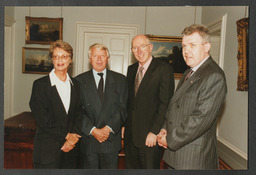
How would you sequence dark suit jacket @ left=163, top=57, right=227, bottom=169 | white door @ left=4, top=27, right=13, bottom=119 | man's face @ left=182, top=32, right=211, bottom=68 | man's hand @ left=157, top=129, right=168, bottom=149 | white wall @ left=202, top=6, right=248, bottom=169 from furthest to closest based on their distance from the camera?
1. white door @ left=4, top=27, right=13, bottom=119
2. white wall @ left=202, top=6, right=248, bottom=169
3. man's hand @ left=157, top=129, right=168, bottom=149
4. man's face @ left=182, top=32, right=211, bottom=68
5. dark suit jacket @ left=163, top=57, right=227, bottom=169

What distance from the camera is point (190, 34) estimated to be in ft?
6.88

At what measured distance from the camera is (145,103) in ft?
7.30

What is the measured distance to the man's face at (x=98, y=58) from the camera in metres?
2.26

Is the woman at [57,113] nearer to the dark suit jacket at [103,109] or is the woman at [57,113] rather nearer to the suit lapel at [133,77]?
the dark suit jacket at [103,109]

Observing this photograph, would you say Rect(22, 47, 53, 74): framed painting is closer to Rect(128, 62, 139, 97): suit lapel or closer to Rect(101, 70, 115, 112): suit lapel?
Rect(101, 70, 115, 112): suit lapel

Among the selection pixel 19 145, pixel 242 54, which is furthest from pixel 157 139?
pixel 19 145

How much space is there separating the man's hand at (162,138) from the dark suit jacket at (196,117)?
2.5 inches

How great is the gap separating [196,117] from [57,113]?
1320 millimetres

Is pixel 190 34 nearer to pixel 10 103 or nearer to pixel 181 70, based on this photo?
pixel 181 70

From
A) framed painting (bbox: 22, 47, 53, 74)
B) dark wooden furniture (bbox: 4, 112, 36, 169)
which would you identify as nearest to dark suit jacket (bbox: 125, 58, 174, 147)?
framed painting (bbox: 22, 47, 53, 74)

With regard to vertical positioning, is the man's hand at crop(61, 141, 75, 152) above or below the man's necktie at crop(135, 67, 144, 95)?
below

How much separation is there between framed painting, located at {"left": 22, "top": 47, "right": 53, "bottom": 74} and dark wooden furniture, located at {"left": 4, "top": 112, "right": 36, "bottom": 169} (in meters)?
0.46

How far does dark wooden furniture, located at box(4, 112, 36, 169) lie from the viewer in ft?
7.75

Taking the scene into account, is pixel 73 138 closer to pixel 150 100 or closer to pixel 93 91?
pixel 93 91
